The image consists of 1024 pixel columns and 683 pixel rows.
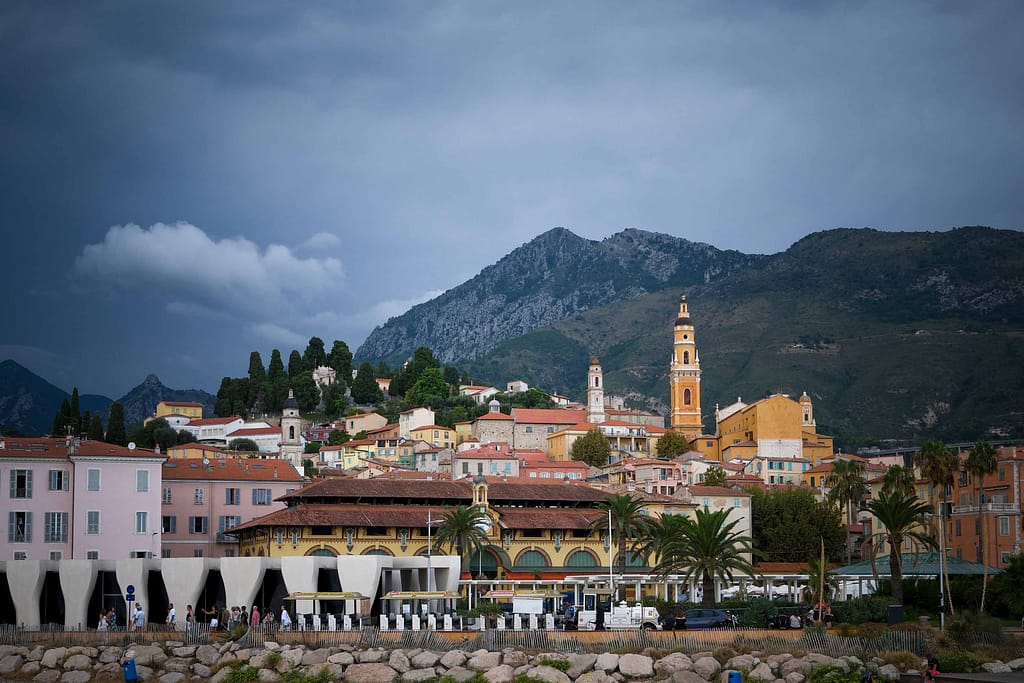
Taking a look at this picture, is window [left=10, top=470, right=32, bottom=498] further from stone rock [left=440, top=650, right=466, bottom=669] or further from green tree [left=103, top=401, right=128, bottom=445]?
green tree [left=103, top=401, right=128, bottom=445]

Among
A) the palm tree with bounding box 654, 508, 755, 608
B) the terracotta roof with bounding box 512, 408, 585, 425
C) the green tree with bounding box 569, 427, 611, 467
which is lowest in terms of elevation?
the palm tree with bounding box 654, 508, 755, 608

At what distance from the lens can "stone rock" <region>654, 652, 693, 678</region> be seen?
46.7 metres

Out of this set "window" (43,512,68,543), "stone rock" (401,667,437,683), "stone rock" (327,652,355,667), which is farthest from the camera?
"window" (43,512,68,543)

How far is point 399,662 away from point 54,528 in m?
24.6

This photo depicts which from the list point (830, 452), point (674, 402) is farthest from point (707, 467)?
point (674, 402)

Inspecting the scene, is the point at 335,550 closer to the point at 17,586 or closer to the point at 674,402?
the point at 17,586

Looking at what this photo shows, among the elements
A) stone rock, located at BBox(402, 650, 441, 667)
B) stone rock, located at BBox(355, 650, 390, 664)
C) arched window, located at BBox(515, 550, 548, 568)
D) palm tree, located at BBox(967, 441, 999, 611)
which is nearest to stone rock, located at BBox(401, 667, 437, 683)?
stone rock, located at BBox(402, 650, 441, 667)

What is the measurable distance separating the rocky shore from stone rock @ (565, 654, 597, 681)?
0.04m

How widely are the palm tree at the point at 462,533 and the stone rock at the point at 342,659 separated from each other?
20547mm

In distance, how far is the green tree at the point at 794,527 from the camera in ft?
305

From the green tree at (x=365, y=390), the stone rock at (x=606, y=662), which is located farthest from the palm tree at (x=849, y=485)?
the green tree at (x=365, y=390)

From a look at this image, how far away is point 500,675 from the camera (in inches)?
1849

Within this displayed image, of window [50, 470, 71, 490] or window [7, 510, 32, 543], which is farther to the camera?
window [50, 470, 71, 490]

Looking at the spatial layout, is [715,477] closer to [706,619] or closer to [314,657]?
[706,619]
